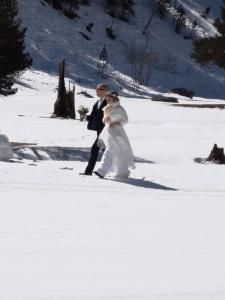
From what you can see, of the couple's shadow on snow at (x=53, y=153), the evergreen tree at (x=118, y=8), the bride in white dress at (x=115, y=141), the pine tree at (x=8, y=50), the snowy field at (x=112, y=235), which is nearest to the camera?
the snowy field at (x=112, y=235)

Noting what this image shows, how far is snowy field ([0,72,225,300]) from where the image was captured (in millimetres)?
4648

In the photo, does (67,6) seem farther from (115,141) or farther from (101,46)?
(115,141)

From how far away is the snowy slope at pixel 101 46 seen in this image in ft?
212

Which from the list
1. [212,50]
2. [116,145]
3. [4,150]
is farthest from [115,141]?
[212,50]

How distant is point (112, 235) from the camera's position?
6.29m

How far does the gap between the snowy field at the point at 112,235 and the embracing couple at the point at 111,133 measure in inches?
12.7

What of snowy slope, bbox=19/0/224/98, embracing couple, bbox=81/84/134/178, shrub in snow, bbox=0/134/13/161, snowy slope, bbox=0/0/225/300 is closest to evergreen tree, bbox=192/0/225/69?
snowy slope, bbox=0/0/225/300

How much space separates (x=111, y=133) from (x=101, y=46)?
62474 mm

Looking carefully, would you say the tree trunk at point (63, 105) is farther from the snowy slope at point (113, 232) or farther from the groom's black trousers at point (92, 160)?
the groom's black trousers at point (92, 160)

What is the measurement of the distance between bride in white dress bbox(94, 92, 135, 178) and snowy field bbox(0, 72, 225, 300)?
299mm

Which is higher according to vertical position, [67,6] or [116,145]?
[116,145]

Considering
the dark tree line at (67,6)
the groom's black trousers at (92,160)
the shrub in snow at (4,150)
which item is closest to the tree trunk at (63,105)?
the shrub in snow at (4,150)

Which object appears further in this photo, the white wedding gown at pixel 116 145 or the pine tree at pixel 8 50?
the pine tree at pixel 8 50

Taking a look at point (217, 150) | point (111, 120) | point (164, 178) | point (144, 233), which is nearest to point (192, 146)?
point (217, 150)
